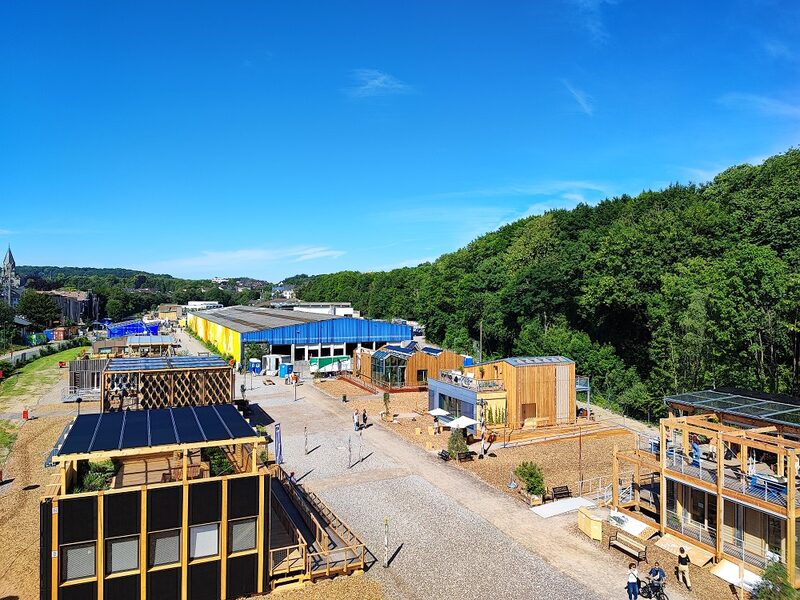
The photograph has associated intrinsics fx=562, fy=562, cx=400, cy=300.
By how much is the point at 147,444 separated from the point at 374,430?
16813 mm

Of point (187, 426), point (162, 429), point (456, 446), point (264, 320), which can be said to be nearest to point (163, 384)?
point (187, 426)

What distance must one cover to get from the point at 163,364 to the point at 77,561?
595 inches

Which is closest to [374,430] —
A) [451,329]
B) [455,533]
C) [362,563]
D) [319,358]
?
[455,533]

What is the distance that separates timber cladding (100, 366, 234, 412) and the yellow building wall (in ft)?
87.0

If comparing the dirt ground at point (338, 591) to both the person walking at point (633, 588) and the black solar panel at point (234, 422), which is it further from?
the person walking at point (633, 588)

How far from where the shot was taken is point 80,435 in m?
13.1

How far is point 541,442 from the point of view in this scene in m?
26.3

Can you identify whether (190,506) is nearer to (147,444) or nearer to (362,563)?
(147,444)

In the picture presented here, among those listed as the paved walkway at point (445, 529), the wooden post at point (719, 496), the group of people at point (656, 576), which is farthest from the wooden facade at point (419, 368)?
the group of people at point (656, 576)

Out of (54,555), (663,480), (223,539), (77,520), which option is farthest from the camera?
(663,480)

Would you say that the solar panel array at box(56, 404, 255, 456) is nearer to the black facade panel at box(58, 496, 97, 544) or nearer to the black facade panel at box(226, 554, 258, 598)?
the black facade panel at box(58, 496, 97, 544)

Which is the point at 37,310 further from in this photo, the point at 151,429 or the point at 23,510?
the point at 151,429

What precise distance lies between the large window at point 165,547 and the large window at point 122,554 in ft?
0.99

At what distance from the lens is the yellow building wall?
2084 inches
